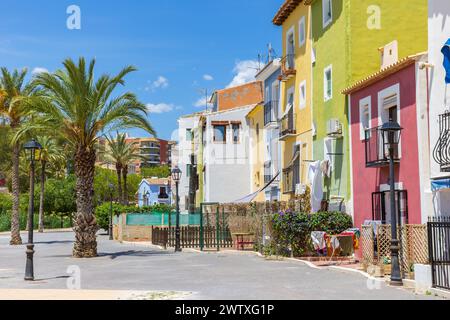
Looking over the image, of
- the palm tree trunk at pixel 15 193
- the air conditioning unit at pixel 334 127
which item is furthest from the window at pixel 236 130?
the air conditioning unit at pixel 334 127

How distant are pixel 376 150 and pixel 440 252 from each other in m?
7.54

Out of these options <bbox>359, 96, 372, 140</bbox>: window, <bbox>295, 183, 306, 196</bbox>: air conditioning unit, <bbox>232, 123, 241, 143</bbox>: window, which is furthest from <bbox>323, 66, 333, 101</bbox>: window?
<bbox>232, 123, 241, 143</bbox>: window

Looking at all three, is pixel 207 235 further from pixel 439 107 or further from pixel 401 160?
pixel 439 107

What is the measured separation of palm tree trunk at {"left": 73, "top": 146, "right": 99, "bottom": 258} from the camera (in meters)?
25.0

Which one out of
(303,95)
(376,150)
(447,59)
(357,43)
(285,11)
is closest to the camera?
(447,59)

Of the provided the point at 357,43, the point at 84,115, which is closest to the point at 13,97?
the point at 84,115

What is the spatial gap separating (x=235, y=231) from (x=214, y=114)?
19444 mm

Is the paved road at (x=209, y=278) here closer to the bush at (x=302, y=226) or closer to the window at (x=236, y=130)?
the bush at (x=302, y=226)

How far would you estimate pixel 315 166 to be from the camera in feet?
84.3

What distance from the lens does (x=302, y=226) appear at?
71.7ft

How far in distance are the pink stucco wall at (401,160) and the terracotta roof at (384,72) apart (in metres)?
0.14

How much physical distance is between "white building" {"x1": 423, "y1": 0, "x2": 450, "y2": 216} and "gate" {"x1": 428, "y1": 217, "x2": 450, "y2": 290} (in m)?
2.68

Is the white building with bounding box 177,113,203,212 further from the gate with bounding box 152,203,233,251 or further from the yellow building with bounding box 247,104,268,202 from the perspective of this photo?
the gate with bounding box 152,203,233,251
